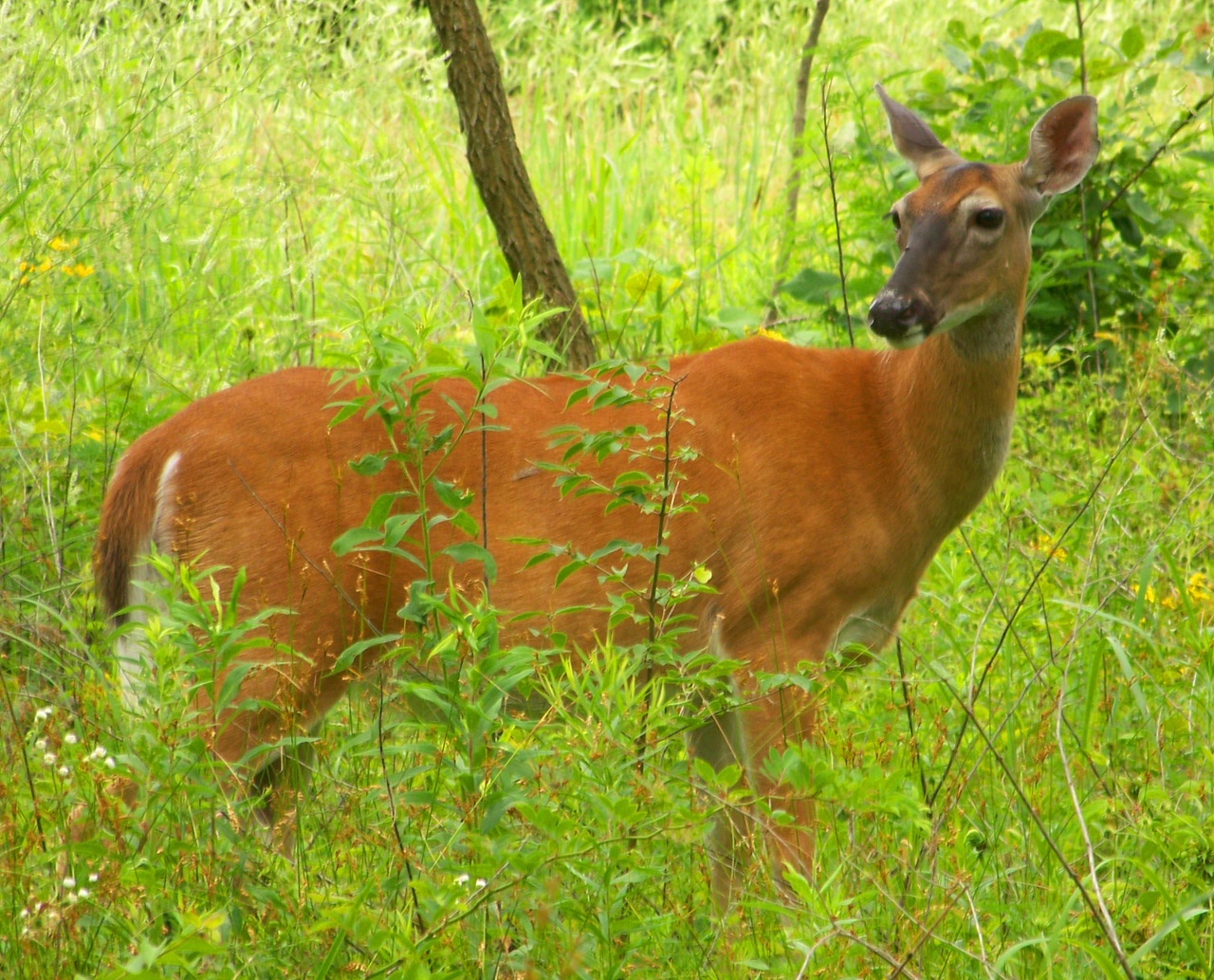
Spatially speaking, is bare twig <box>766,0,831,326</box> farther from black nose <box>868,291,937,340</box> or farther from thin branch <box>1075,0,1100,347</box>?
black nose <box>868,291,937,340</box>

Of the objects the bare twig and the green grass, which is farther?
the bare twig

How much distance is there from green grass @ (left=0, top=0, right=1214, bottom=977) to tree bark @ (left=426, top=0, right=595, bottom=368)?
222 millimetres

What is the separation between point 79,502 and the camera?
13.2ft

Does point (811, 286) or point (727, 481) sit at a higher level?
point (727, 481)

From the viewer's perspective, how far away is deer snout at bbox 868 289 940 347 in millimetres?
3166

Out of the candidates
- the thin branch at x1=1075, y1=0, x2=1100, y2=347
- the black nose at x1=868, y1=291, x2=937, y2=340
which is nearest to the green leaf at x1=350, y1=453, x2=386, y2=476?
the black nose at x1=868, y1=291, x2=937, y2=340

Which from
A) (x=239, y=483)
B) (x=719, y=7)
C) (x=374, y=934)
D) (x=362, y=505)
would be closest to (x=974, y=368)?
(x=362, y=505)

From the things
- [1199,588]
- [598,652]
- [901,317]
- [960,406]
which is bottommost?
[1199,588]

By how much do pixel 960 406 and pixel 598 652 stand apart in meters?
1.49

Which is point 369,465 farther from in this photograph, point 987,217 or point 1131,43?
point 1131,43

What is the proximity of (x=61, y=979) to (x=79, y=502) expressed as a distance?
2200 millimetres

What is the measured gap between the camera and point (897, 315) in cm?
317

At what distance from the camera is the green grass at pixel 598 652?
195cm

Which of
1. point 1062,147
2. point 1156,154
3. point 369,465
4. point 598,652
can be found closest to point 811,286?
point 1156,154
